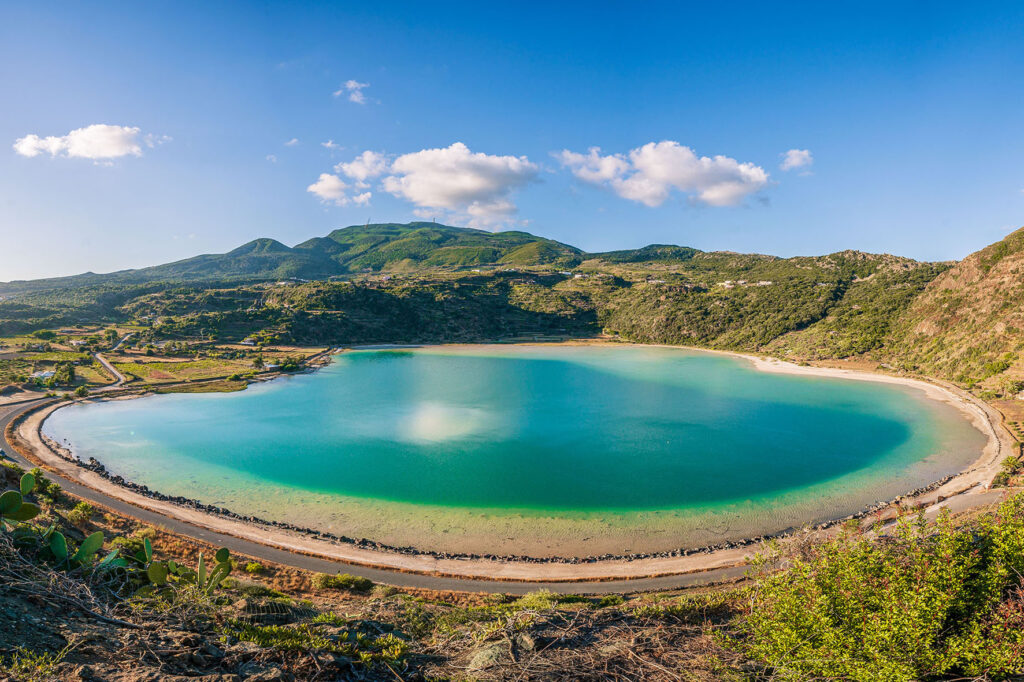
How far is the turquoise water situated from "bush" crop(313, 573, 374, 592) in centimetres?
1046

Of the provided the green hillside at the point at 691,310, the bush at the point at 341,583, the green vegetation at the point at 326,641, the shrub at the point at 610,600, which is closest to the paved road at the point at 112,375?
the green hillside at the point at 691,310

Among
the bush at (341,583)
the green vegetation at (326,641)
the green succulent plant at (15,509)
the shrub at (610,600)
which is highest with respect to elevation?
the green succulent plant at (15,509)

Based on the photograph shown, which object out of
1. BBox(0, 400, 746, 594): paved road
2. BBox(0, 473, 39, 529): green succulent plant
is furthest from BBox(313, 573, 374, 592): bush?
BBox(0, 473, 39, 529): green succulent plant

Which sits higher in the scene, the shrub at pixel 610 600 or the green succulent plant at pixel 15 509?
the green succulent plant at pixel 15 509

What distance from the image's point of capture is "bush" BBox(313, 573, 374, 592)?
2059 centimetres

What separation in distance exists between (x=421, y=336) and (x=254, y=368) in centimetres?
5464

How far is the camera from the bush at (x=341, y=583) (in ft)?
67.6

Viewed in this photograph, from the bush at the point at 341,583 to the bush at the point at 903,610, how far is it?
16159 millimetres

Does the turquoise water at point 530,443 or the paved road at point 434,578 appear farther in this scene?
the turquoise water at point 530,443

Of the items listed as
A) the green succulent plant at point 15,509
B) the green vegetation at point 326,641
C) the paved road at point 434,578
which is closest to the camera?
the green vegetation at point 326,641

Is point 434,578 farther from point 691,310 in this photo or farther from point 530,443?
point 691,310

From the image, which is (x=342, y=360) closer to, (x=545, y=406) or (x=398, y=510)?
(x=545, y=406)

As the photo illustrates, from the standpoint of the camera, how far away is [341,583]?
67.9 ft

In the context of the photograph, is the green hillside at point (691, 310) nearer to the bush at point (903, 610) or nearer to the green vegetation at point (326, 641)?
the bush at point (903, 610)
